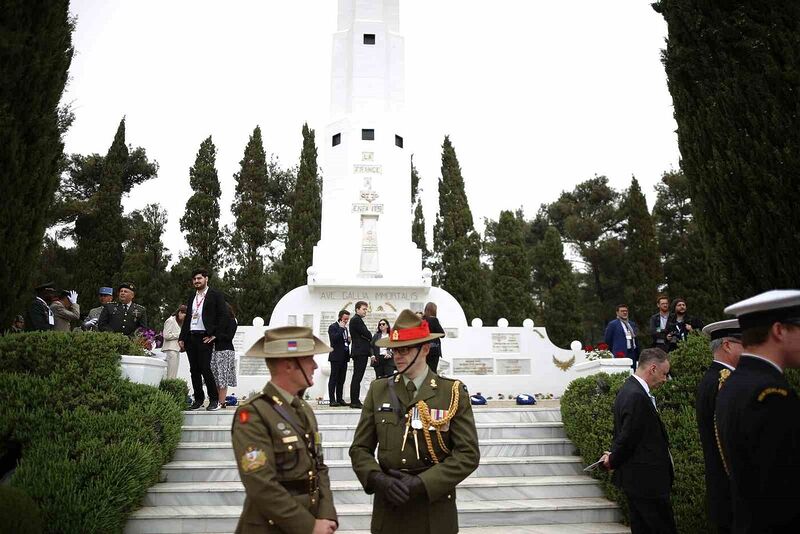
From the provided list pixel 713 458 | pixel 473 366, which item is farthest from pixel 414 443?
pixel 473 366

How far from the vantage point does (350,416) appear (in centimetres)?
821

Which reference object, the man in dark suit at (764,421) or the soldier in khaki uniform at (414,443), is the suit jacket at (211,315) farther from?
the man in dark suit at (764,421)

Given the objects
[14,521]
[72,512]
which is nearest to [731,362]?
[14,521]

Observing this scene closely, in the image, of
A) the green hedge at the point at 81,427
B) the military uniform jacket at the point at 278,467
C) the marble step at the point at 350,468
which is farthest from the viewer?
the marble step at the point at 350,468

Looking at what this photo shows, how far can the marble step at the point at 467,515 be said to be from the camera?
5.78 m

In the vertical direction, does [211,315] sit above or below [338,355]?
above

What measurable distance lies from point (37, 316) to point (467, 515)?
20.4 feet

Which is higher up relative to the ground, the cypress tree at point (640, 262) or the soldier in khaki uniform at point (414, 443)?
the cypress tree at point (640, 262)

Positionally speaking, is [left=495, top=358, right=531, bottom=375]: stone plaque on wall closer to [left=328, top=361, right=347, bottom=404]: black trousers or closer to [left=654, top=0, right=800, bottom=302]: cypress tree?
[left=328, top=361, right=347, bottom=404]: black trousers

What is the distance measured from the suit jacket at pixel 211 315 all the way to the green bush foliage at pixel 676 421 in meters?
4.50

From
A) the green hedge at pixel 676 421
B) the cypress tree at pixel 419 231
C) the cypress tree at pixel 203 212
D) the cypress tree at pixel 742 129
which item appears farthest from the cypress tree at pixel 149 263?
the cypress tree at pixel 742 129

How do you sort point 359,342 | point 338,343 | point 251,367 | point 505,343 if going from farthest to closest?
point 505,343
point 251,367
point 338,343
point 359,342

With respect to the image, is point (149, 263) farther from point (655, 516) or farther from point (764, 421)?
point (764, 421)

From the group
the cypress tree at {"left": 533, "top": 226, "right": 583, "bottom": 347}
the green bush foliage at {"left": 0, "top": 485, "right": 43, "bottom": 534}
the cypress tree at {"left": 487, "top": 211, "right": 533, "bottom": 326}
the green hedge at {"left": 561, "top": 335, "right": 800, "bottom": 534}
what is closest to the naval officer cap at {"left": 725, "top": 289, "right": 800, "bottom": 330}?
the green hedge at {"left": 561, "top": 335, "right": 800, "bottom": 534}
